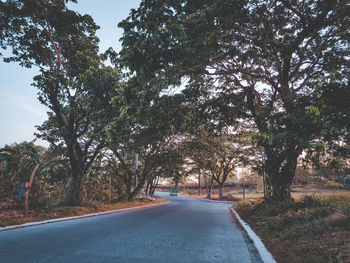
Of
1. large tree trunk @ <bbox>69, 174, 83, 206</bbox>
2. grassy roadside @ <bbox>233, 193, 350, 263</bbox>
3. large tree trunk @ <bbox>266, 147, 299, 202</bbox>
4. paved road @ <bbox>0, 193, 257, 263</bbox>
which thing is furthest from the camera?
large tree trunk @ <bbox>69, 174, 83, 206</bbox>

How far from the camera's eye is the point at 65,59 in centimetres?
1462

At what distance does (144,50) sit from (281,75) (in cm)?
758

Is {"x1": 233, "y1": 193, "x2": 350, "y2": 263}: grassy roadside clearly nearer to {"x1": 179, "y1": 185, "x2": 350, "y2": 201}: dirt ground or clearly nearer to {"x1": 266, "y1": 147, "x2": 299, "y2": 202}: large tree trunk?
{"x1": 266, "y1": 147, "x2": 299, "y2": 202}: large tree trunk

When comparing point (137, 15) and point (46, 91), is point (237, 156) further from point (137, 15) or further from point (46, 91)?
point (137, 15)

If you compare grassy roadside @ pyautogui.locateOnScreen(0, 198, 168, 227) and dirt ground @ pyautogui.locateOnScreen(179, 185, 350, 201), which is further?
dirt ground @ pyautogui.locateOnScreen(179, 185, 350, 201)

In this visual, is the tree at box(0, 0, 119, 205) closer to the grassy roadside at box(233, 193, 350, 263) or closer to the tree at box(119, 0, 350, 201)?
the tree at box(119, 0, 350, 201)

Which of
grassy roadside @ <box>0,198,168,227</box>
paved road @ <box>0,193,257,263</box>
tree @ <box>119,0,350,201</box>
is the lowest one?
grassy roadside @ <box>0,198,168,227</box>

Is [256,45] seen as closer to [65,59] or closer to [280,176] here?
[280,176]

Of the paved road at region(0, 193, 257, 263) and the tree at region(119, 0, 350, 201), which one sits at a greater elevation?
the tree at region(119, 0, 350, 201)

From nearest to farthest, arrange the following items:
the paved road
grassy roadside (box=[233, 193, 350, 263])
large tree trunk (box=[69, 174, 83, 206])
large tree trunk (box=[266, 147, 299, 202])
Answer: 1. grassy roadside (box=[233, 193, 350, 263])
2. the paved road
3. large tree trunk (box=[266, 147, 299, 202])
4. large tree trunk (box=[69, 174, 83, 206])

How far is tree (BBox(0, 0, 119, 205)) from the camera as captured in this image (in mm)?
11875

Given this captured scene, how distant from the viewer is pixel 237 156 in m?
35.1

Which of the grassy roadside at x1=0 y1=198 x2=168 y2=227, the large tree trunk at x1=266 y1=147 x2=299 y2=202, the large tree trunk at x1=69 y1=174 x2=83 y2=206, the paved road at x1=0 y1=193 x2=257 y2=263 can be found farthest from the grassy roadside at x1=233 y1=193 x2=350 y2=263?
the large tree trunk at x1=69 y1=174 x2=83 y2=206

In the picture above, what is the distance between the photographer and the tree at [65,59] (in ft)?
39.0
